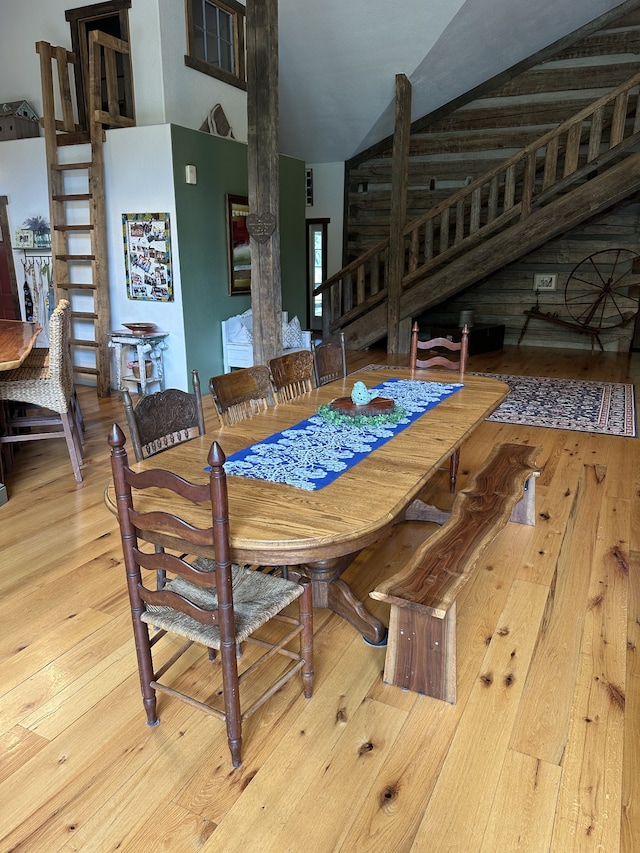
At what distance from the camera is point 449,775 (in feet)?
5.17

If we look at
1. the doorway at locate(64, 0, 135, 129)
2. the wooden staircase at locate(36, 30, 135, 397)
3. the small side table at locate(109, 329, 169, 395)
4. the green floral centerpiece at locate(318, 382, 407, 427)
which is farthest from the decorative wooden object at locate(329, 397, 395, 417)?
the doorway at locate(64, 0, 135, 129)

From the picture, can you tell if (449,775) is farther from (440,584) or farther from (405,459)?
(405,459)

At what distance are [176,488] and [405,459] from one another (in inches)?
34.1

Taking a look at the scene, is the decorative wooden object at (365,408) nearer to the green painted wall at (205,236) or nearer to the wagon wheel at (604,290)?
the green painted wall at (205,236)

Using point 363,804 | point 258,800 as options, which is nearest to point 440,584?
point 363,804

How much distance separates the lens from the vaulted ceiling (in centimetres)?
605

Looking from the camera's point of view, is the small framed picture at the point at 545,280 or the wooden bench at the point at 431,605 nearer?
the wooden bench at the point at 431,605

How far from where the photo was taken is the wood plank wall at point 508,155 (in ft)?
24.4

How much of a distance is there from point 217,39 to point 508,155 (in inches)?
167

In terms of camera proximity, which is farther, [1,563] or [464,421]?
[1,563]

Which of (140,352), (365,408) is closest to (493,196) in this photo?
(140,352)

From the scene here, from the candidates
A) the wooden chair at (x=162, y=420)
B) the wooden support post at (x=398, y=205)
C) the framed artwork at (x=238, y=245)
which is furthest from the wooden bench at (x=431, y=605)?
the wooden support post at (x=398, y=205)

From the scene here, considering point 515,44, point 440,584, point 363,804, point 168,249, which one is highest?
point 515,44

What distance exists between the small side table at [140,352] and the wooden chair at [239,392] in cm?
271
